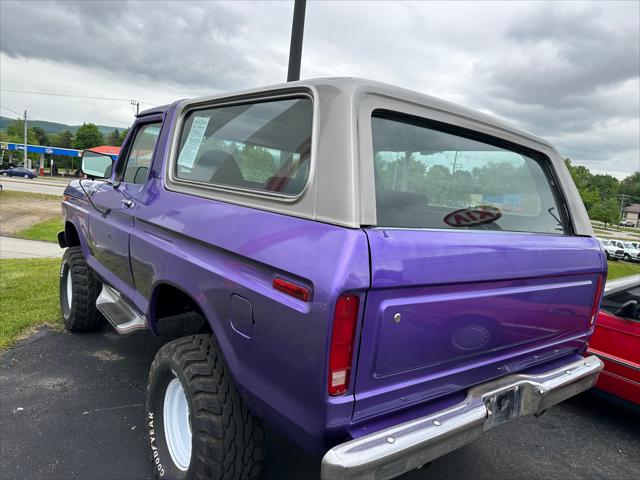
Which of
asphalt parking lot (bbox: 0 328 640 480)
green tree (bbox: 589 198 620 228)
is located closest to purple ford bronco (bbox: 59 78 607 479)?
asphalt parking lot (bbox: 0 328 640 480)

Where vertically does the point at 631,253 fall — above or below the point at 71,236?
below

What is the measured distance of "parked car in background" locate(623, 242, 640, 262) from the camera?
1353 inches

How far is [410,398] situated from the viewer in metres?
1.81

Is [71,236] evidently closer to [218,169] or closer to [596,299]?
[218,169]

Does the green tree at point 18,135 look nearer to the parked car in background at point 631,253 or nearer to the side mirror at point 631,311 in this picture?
the parked car in background at point 631,253

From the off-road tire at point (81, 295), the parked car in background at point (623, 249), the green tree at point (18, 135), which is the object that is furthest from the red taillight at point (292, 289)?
the green tree at point (18, 135)

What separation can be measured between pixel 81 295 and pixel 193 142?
2.31 metres

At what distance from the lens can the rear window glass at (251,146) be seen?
1.98 metres

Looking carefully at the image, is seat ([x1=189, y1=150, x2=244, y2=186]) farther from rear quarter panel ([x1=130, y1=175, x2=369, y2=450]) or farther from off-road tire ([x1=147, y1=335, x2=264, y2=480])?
off-road tire ([x1=147, y1=335, x2=264, y2=480])

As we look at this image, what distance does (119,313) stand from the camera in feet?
10.3

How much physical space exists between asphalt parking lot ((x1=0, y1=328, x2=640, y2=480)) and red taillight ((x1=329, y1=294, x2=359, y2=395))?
4.41 feet

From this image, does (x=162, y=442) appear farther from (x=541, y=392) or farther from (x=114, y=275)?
(x=541, y=392)

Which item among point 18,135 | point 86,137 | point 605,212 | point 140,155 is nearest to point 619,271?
point 140,155

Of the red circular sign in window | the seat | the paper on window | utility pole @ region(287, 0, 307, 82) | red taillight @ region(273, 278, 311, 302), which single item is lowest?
red taillight @ region(273, 278, 311, 302)
